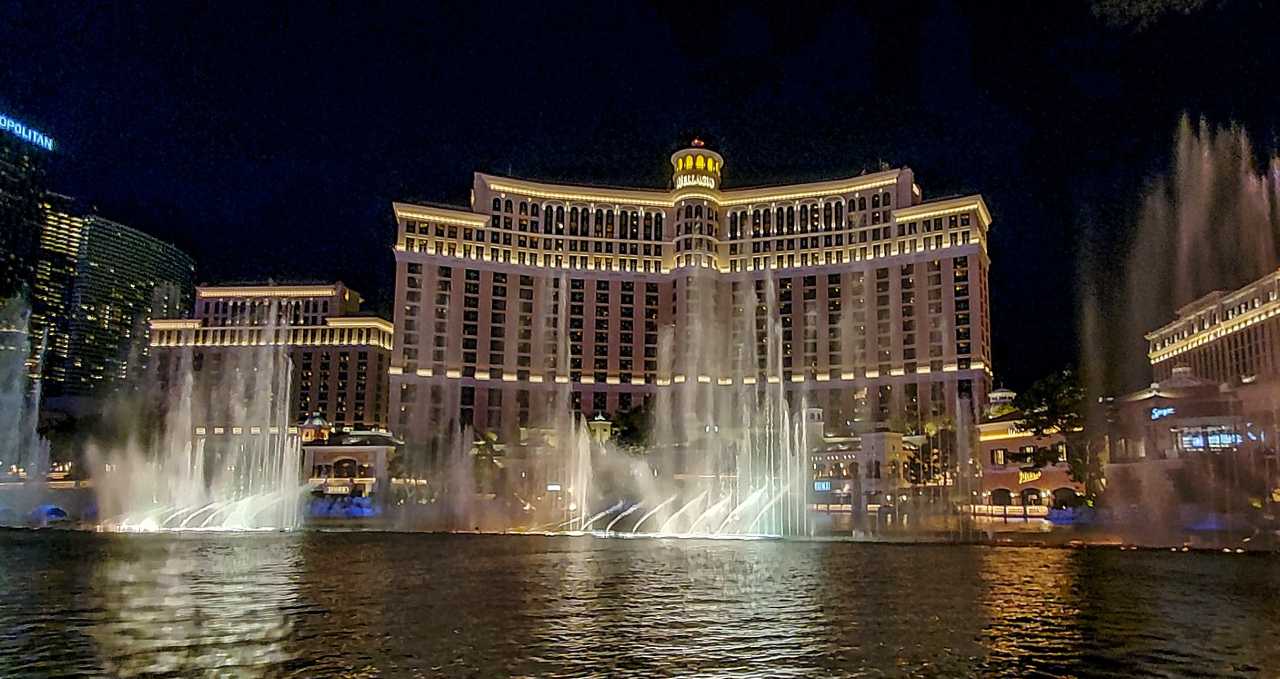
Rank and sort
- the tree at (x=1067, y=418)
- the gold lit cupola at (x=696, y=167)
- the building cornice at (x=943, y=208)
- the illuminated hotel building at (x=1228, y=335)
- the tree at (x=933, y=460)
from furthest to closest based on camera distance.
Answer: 1. the gold lit cupola at (x=696, y=167)
2. the building cornice at (x=943, y=208)
3. the illuminated hotel building at (x=1228, y=335)
4. the tree at (x=933, y=460)
5. the tree at (x=1067, y=418)

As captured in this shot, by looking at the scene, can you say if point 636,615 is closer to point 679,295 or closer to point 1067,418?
point 1067,418

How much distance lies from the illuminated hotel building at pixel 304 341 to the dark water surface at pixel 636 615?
105246 mm

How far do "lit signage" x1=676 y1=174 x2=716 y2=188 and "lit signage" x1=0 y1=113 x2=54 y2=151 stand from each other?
91.6 metres

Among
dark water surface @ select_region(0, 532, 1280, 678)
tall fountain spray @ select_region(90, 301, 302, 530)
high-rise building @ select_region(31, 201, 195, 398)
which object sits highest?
high-rise building @ select_region(31, 201, 195, 398)

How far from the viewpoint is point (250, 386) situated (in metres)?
138

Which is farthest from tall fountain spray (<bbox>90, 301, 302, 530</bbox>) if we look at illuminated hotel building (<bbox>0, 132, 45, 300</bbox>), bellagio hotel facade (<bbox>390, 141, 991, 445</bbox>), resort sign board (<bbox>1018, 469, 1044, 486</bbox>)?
resort sign board (<bbox>1018, 469, 1044, 486</bbox>)

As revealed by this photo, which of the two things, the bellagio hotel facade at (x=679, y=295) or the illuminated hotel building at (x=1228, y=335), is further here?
the bellagio hotel facade at (x=679, y=295)

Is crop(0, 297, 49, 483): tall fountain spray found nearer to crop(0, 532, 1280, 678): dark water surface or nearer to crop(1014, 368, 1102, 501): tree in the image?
crop(0, 532, 1280, 678): dark water surface

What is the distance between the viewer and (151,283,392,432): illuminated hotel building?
452ft

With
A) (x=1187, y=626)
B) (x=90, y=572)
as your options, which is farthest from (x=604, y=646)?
(x=90, y=572)

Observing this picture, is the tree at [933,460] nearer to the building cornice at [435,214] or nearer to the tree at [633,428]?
the tree at [633,428]

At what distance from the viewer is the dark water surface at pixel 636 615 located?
47.6 ft

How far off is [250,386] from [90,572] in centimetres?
11746

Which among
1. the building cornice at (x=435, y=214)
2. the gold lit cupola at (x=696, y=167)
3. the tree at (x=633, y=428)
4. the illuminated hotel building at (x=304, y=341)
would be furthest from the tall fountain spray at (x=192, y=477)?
the gold lit cupola at (x=696, y=167)
